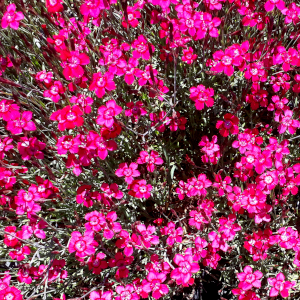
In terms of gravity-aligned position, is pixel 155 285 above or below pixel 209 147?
below

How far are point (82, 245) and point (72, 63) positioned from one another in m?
1.23

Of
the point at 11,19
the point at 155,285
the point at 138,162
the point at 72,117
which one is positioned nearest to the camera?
the point at 72,117

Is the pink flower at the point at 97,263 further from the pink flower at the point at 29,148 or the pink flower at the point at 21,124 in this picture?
the pink flower at the point at 21,124

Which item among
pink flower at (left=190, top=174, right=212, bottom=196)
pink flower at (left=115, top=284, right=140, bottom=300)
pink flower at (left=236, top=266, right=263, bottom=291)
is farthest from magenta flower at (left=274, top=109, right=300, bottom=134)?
pink flower at (left=115, top=284, right=140, bottom=300)

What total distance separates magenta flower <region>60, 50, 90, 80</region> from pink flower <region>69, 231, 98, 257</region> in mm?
1081

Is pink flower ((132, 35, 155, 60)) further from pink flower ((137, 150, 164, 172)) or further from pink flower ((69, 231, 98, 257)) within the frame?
pink flower ((69, 231, 98, 257))

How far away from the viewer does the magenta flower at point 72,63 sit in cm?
210

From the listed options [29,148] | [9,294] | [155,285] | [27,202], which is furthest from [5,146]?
[155,285]

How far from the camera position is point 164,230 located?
252cm

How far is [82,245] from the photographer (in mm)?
2096

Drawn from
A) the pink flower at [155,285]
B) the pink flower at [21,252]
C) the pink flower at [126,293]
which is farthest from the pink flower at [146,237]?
the pink flower at [21,252]

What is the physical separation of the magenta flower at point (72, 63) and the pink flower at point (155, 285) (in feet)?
4.87

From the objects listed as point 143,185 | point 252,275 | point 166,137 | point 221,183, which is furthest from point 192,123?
point 252,275

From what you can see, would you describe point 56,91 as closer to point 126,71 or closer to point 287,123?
point 126,71
